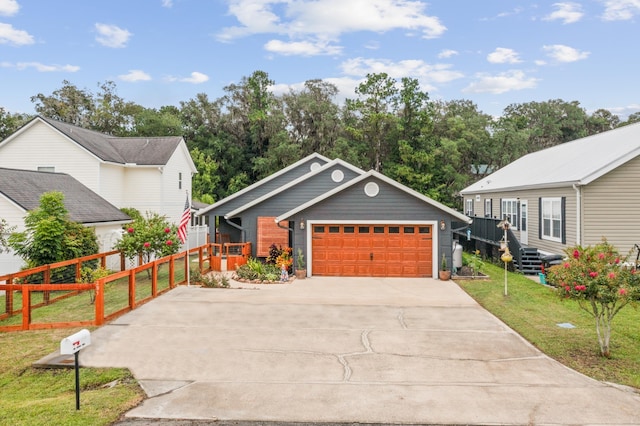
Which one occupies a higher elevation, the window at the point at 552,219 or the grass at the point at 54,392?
the window at the point at 552,219

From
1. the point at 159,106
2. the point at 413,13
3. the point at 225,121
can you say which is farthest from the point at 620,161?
the point at 159,106

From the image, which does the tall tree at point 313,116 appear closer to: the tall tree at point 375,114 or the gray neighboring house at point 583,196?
the tall tree at point 375,114

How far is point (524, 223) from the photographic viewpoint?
2016 cm

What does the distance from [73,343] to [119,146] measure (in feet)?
83.4

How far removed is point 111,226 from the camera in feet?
65.5

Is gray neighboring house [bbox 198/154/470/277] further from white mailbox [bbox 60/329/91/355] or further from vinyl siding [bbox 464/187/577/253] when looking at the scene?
Answer: white mailbox [bbox 60/329/91/355]

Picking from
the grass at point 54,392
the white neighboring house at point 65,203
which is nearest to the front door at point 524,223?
Result: the grass at point 54,392

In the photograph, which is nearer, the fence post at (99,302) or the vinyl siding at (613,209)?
the fence post at (99,302)

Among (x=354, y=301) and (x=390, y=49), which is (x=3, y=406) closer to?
(x=354, y=301)

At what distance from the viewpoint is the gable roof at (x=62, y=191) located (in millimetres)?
17000

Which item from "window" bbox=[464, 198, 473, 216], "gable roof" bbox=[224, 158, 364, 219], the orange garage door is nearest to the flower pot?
the orange garage door

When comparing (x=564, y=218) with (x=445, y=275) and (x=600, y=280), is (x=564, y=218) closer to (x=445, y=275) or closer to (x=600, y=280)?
(x=445, y=275)

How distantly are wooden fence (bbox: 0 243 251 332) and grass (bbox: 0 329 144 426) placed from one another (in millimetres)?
1422

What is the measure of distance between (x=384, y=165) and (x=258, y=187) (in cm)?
2014
